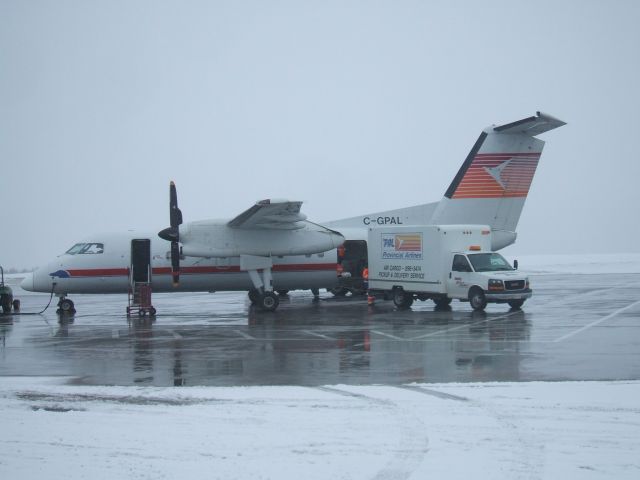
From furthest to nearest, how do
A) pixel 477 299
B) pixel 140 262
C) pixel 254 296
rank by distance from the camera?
pixel 254 296 < pixel 140 262 < pixel 477 299

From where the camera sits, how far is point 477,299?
2256cm

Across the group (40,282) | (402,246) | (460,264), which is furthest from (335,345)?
(40,282)

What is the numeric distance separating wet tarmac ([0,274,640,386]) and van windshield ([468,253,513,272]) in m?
1.37

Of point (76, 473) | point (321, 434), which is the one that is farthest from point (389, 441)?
point (76, 473)

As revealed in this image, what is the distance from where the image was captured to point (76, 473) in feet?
24.1

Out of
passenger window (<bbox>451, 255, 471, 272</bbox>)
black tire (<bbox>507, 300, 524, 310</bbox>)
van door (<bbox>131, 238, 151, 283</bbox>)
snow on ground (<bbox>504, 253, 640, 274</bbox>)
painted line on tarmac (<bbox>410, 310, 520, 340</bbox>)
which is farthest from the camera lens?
snow on ground (<bbox>504, 253, 640, 274</bbox>)

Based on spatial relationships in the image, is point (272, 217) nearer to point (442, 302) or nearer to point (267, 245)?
point (267, 245)

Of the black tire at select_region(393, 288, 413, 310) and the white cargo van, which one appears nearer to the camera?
the white cargo van

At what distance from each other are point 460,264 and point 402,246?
2646mm

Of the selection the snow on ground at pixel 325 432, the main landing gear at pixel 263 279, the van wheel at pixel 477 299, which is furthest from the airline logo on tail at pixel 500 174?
the snow on ground at pixel 325 432

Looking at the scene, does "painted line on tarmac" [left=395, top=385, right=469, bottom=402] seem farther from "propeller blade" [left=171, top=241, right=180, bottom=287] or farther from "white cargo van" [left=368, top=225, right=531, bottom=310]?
"propeller blade" [left=171, top=241, right=180, bottom=287]

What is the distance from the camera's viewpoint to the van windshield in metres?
23.0

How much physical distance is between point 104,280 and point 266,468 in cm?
2004

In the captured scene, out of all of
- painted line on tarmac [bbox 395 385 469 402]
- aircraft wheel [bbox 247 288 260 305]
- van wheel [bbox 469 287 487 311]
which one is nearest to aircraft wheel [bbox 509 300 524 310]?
van wheel [bbox 469 287 487 311]
